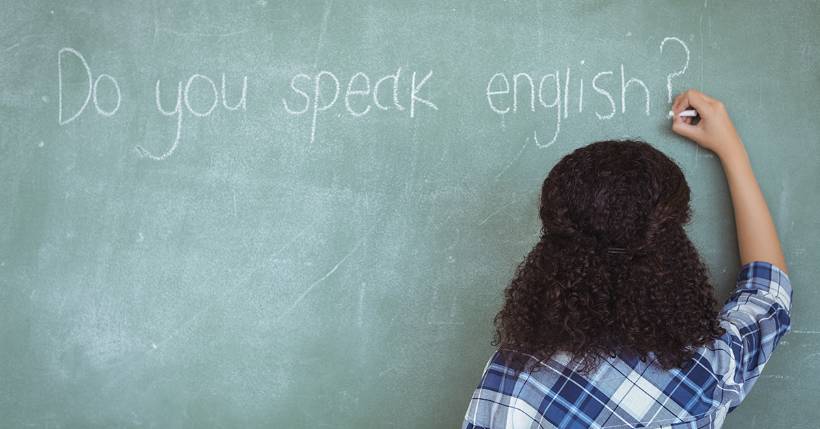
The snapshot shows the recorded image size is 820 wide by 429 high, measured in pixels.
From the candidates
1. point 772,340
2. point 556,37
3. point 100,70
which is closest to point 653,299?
point 772,340

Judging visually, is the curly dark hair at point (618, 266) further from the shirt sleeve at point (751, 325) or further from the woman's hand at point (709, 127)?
the woman's hand at point (709, 127)

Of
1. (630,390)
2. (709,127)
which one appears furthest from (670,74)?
(630,390)

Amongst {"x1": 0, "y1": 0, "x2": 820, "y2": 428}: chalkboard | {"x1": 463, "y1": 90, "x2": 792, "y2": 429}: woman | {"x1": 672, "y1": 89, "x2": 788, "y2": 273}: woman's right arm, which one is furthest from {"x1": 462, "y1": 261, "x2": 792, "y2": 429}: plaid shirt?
{"x1": 0, "y1": 0, "x2": 820, "y2": 428}: chalkboard

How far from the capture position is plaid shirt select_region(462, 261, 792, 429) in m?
1.09

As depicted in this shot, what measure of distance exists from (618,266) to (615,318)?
76 mm

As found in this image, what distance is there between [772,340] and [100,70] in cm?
138

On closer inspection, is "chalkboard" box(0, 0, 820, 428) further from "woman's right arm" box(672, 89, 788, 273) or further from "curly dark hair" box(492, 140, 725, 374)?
"curly dark hair" box(492, 140, 725, 374)

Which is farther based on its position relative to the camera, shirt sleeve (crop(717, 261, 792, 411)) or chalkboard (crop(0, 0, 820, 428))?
chalkboard (crop(0, 0, 820, 428))

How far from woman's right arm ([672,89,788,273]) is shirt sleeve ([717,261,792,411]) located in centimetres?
7

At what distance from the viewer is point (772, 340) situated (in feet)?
3.95

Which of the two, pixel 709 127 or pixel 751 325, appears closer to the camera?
pixel 751 325

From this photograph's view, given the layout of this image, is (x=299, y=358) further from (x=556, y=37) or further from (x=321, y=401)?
(x=556, y=37)

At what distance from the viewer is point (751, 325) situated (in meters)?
1.20

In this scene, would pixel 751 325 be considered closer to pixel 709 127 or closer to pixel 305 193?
pixel 709 127
